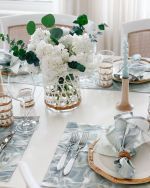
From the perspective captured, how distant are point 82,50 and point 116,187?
19.9 inches

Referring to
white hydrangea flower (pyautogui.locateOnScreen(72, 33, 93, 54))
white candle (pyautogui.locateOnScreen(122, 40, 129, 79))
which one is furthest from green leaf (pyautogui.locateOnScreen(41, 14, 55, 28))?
white candle (pyautogui.locateOnScreen(122, 40, 129, 79))

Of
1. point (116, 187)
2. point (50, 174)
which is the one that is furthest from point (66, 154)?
point (116, 187)

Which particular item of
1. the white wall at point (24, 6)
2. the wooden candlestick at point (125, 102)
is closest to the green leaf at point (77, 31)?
the wooden candlestick at point (125, 102)

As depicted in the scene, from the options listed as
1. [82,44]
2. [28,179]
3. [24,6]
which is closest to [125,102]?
[82,44]

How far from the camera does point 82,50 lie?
4.44ft

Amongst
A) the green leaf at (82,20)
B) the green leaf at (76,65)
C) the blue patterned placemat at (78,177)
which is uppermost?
the green leaf at (82,20)

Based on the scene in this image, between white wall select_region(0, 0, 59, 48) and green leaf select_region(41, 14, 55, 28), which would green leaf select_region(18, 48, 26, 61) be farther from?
white wall select_region(0, 0, 59, 48)

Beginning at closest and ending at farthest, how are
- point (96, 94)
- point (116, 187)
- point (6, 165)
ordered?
point (116, 187) → point (6, 165) → point (96, 94)

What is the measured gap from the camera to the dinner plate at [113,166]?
1065 millimetres

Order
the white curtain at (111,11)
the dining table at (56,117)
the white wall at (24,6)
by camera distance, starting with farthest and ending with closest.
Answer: the white wall at (24,6) < the white curtain at (111,11) < the dining table at (56,117)

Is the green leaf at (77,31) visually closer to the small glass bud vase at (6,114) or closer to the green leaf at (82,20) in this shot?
the green leaf at (82,20)

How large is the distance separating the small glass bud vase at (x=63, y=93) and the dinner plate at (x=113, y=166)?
27 cm

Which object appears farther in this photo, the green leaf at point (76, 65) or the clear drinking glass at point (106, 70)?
the clear drinking glass at point (106, 70)

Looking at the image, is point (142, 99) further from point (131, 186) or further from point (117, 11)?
point (117, 11)
